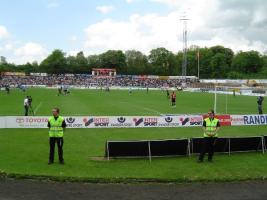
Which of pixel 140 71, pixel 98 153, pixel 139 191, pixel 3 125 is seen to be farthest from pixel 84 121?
pixel 140 71

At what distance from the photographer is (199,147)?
19.5m

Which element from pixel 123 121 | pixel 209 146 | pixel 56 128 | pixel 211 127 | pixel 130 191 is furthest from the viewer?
pixel 123 121

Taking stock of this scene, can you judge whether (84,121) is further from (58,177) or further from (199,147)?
(58,177)

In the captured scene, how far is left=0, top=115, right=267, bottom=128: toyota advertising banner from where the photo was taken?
91.6ft

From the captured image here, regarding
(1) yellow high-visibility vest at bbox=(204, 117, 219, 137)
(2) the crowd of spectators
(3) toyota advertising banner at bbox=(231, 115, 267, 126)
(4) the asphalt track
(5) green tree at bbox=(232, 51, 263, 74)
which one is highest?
(5) green tree at bbox=(232, 51, 263, 74)

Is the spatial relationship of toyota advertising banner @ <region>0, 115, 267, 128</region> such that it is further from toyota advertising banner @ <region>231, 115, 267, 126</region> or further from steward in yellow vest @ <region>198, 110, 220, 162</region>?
steward in yellow vest @ <region>198, 110, 220, 162</region>

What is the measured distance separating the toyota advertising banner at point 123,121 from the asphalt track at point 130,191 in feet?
43.3

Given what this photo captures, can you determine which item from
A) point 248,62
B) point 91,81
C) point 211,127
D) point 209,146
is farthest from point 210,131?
point 248,62

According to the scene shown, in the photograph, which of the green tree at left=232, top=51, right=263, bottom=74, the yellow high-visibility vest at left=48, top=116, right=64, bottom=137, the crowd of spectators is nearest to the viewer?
the yellow high-visibility vest at left=48, top=116, right=64, bottom=137

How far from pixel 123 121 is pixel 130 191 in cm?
1522

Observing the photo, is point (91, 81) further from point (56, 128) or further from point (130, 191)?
point (130, 191)

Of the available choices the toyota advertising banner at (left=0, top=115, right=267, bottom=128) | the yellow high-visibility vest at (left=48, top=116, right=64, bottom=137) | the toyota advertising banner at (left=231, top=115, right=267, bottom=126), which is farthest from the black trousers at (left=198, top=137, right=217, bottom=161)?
the toyota advertising banner at (left=231, top=115, right=267, bottom=126)

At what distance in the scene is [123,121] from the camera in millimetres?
28734

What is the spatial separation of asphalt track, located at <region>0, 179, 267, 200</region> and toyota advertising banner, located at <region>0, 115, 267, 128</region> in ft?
43.3
